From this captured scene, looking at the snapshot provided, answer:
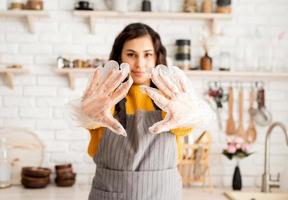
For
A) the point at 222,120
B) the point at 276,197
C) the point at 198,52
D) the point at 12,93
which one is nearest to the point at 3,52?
the point at 12,93

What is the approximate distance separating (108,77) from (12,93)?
1.31 metres

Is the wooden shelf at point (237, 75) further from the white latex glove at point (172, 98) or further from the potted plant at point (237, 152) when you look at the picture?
the white latex glove at point (172, 98)

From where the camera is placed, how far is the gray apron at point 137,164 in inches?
57.0

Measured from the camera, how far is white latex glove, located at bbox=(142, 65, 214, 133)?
4.22 ft

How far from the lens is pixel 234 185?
238 cm

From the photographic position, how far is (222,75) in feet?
8.12

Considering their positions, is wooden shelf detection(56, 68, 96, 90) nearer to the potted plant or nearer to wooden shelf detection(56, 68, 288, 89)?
wooden shelf detection(56, 68, 288, 89)

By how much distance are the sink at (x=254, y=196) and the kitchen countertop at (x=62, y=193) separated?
4 centimetres

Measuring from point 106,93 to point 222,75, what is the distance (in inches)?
51.1

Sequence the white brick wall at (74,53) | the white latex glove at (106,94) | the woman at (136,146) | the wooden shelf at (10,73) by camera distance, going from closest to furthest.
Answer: the white latex glove at (106,94) < the woman at (136,146) < the wooden shelf at (10,73) < the white brick wall at (74,53)

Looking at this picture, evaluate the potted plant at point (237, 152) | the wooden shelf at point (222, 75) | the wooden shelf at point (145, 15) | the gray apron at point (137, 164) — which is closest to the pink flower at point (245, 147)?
the potted plant at point (237, 152)

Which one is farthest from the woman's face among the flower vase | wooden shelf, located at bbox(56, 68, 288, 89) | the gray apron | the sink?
the flower vase

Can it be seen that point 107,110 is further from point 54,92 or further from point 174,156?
point 54,92

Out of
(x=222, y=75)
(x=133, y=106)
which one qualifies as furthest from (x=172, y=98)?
(x=222, y=75)
